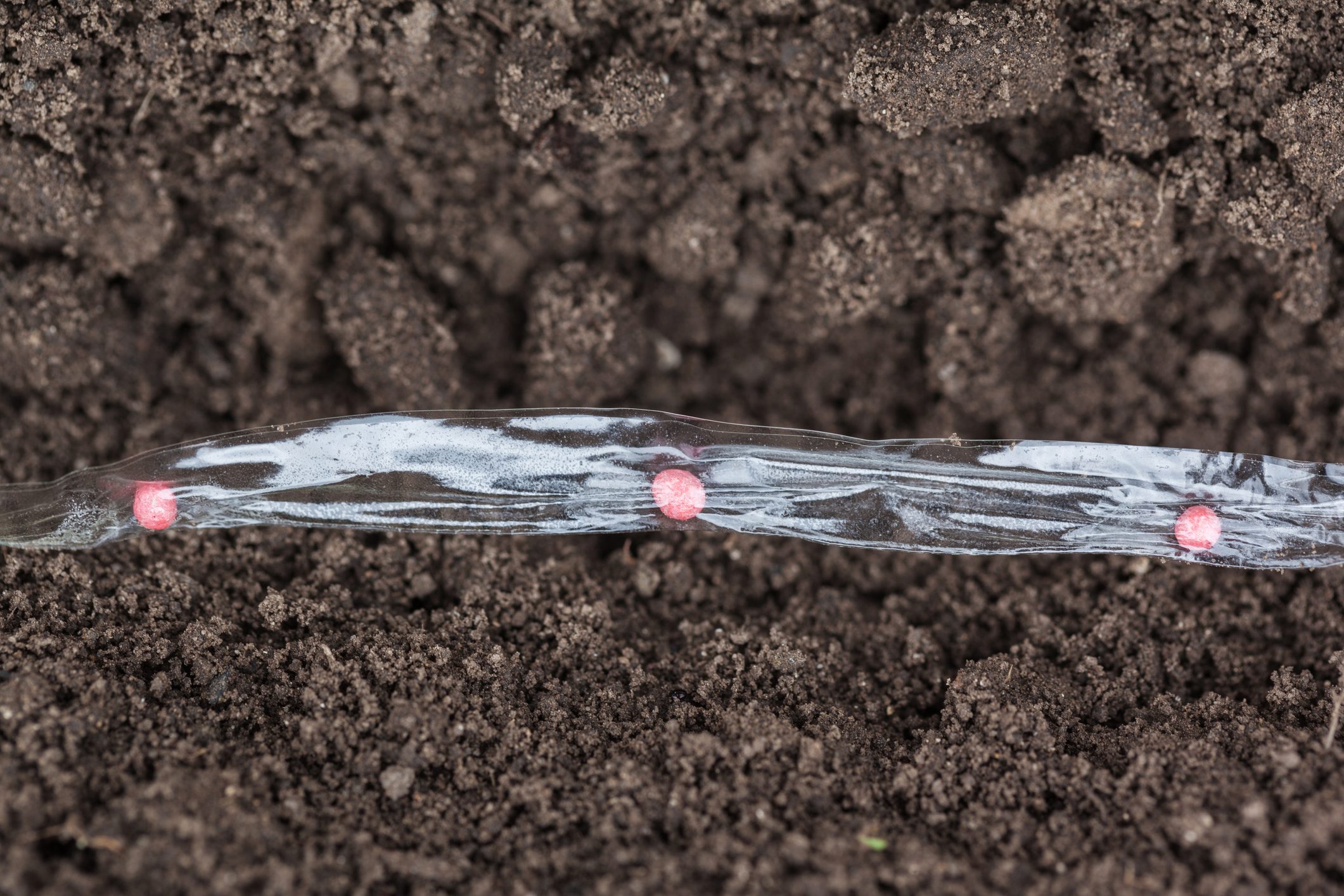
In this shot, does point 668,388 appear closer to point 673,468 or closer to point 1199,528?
point 673,468

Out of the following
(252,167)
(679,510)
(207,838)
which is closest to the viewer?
(207,838)

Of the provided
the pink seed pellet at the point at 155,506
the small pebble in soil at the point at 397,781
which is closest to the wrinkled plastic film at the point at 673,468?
the pink seed pellet at the point at 155,506

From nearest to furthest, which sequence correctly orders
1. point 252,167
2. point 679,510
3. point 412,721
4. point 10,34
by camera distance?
point 412,721, point 10,34, point 679,510, point 252,167

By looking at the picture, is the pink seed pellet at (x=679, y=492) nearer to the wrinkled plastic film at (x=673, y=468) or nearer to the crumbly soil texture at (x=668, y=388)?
the wrinkled plastic film at (x=673, y=468)

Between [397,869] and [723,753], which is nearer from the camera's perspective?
[397,869]

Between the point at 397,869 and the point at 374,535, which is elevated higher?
the point at 374,535

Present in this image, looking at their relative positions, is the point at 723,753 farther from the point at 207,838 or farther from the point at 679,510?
the point at 207,838

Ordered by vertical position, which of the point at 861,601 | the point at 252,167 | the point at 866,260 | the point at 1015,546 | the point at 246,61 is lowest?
the point at 861,601

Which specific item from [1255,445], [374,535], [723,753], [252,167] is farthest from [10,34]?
Answer: [1255,445]

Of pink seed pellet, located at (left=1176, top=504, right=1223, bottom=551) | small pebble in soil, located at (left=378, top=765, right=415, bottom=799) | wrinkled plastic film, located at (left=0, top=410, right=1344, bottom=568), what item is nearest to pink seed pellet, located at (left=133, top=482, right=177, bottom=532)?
wrinkled plastic film, located at (left=0, top=410, right=1344, bottom=568)
